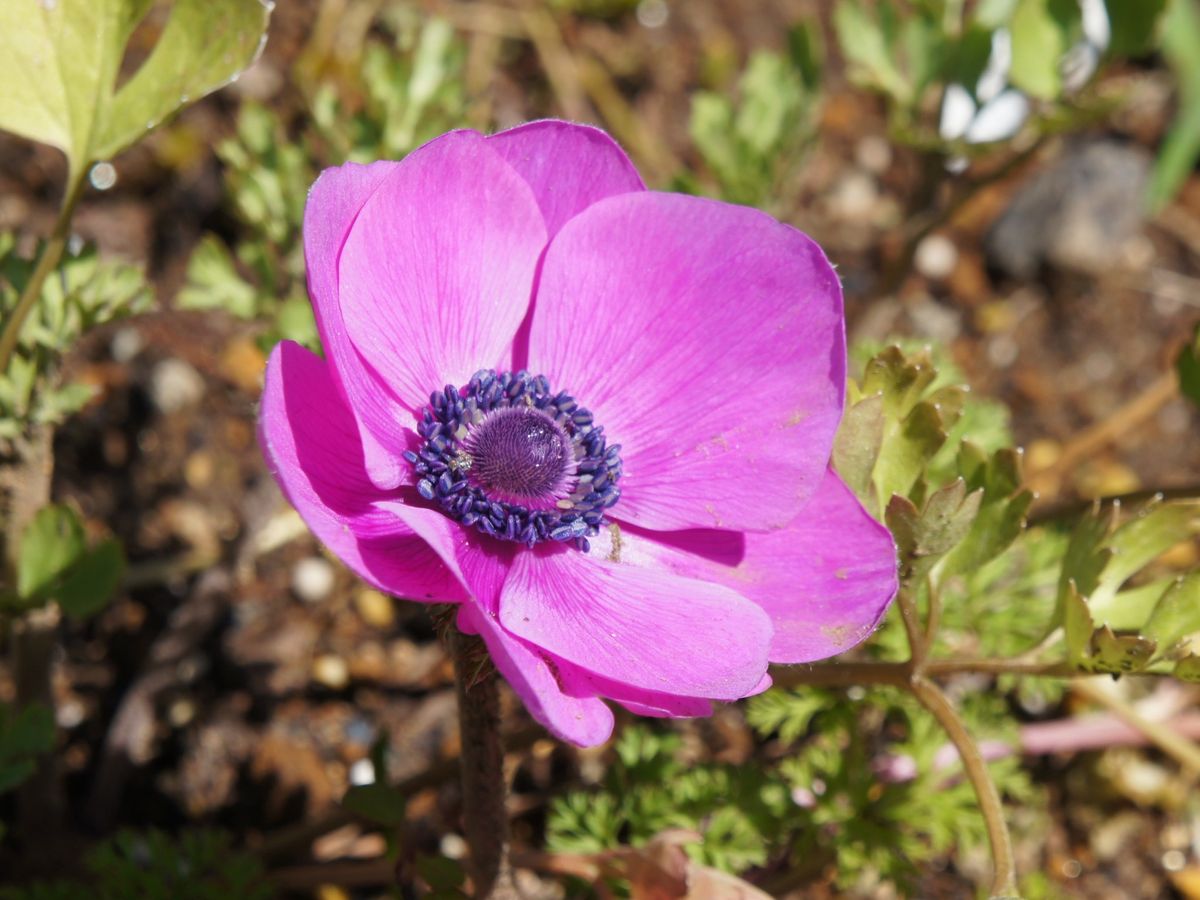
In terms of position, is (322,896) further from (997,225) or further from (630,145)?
(997,225)

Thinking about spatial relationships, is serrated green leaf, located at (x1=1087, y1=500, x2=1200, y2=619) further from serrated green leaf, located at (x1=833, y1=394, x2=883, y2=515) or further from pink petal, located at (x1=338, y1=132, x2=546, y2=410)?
pink petal, located at (x1=338, y1=132, x2=546, y2=410)

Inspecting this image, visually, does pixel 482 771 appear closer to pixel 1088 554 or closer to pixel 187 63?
pixel 1088 554

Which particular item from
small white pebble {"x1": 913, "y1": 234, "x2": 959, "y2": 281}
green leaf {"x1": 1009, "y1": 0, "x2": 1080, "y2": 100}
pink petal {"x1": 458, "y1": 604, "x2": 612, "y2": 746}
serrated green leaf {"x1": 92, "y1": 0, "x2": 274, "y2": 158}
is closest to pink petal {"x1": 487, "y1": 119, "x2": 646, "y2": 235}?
serrated green leaf {"x1": 92, "y1": 0, "x2": 274, "y2": 158}

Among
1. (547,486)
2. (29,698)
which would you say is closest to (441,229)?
(547,486)

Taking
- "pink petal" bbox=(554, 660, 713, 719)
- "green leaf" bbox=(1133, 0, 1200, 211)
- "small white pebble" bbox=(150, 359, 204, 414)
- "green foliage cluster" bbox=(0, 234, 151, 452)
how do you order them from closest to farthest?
"pink petal" bbox=(554, 660, 713, 719)
"green foliage cluster" bbox=(0, 234, 151, 452)
"small white pebble" bbox=(150, 359, 204, 414)
"green leaf" bbox=(1133, 0, 1200, 211)

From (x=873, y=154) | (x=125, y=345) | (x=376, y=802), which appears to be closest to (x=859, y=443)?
(x=376, y=802)
